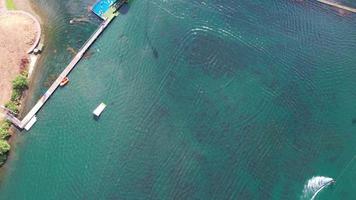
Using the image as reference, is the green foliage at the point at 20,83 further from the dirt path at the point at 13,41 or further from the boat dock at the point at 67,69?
the boat dock at the point at 67,69

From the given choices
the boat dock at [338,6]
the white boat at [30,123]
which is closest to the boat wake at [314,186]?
the boat dock at [338,6]

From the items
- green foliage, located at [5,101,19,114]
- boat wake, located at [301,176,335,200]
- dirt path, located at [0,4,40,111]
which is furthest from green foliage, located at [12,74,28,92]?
boat wake, located at [301,176,335,200]

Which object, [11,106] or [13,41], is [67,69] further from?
[11,106]

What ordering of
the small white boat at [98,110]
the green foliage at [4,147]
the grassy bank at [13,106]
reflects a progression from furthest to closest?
the small white boat at [98,110] < the grassy bank at [13,106] < the green foliage at [4,147]

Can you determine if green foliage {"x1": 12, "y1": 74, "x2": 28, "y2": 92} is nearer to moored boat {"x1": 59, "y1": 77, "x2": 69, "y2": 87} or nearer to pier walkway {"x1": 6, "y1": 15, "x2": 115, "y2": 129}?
pier walkway {"x1": 6, "y1": 15, "x2": 115, "y2": 129}

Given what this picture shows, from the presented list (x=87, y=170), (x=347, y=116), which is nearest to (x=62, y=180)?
(x=87, y=170)

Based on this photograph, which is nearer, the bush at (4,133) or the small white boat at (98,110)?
the bush at (4,133)

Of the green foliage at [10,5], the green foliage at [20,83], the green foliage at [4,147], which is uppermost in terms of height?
the green foliage at [10,5]
